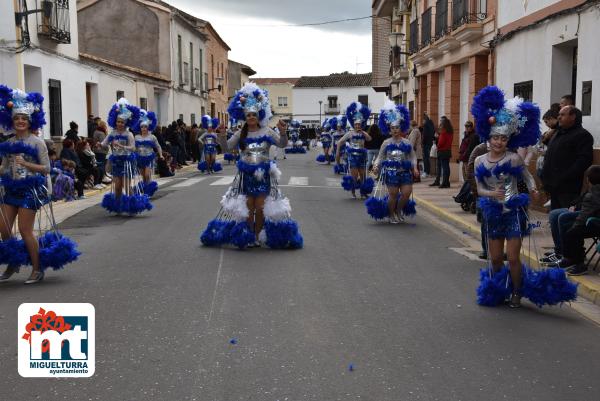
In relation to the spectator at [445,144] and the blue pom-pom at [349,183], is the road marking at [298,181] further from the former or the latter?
the spectator at [445,144]

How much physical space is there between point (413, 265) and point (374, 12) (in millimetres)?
36435

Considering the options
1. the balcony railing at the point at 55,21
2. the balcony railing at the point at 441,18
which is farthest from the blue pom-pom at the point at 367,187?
the balcony railing at the point at 55,21

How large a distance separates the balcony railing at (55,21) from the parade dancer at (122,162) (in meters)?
7.39

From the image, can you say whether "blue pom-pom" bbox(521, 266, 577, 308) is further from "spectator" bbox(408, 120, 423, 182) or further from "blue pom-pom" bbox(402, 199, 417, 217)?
"spectator" bbox(408, 120, 423, 182)

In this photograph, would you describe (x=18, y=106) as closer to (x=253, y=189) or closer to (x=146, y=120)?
(x=253, y=189)

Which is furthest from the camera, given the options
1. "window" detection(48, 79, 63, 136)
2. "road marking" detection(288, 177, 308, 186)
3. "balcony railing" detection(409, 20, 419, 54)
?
"balcony railing" detection(409, 20, 419, 54)

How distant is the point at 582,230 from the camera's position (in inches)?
303

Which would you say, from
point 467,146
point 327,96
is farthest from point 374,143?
point 327,96

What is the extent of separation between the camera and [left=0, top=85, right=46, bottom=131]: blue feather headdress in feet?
24.1

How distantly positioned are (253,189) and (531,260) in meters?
3.70

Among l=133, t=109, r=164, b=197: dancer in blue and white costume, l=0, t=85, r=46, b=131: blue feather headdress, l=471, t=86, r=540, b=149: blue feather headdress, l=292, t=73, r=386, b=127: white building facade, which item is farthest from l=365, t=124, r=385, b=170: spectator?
l=292, t=73, r=386, b=127: white building facade

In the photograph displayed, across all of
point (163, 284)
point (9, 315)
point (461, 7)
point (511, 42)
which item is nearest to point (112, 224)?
point (163, 284)

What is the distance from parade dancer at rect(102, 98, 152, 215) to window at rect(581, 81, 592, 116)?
7.81 meters

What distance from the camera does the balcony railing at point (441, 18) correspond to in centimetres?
2195
